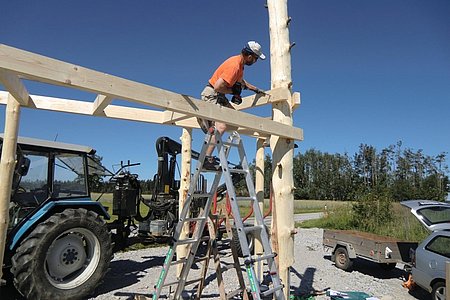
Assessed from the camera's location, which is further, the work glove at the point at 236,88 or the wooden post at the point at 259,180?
the wooden post at the point at 259,180

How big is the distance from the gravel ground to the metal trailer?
→ 30 centimetres

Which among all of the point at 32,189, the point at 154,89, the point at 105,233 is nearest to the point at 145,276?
the point at 105,233

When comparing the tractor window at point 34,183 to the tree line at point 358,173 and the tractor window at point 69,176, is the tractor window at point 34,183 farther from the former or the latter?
the tree line at point 358,173

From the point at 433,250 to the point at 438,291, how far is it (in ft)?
2.48

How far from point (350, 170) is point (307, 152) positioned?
42.2 feet

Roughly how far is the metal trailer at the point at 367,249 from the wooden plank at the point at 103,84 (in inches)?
233

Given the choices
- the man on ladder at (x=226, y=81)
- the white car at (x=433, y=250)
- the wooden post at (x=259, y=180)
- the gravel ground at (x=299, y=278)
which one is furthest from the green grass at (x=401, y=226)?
the man on ladder at (x=226, y=81)

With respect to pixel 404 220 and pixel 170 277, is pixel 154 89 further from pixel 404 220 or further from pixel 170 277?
pixel 404 220

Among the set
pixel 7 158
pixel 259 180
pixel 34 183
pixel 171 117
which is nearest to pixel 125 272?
pixel 34 183

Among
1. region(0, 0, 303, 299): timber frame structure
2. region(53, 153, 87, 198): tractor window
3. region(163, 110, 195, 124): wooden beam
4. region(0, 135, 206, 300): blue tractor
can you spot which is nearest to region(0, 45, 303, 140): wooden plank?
region(0, 0, 303, 299): timber frame structure

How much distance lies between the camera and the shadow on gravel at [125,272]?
18.9ft

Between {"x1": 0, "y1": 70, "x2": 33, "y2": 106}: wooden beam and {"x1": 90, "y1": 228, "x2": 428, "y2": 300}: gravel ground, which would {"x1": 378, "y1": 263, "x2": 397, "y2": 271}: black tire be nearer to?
{"x1": 90, "y1": 228, "x2": 428, "y2": 300}: gravel ground

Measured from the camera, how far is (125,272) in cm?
675

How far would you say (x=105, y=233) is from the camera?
5574 mm
